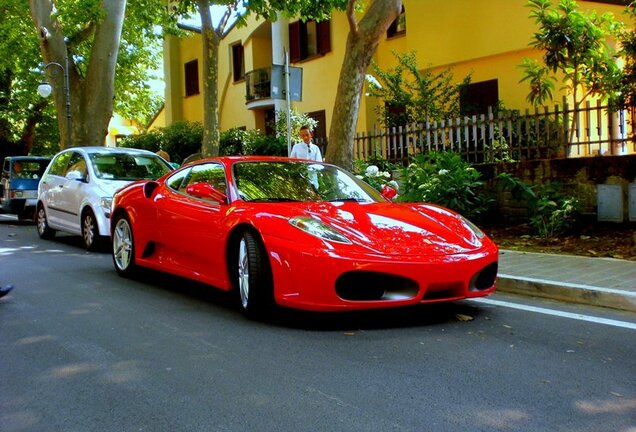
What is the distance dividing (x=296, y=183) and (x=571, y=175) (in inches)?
197

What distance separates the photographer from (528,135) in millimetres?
9844

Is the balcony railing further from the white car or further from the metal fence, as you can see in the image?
the white car

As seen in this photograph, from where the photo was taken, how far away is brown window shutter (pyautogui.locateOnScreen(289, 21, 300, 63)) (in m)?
22.9

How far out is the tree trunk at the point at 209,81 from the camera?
563 inches

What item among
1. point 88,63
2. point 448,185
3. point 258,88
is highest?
point 258,88

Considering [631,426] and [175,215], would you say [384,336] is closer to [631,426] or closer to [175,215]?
[631,426]

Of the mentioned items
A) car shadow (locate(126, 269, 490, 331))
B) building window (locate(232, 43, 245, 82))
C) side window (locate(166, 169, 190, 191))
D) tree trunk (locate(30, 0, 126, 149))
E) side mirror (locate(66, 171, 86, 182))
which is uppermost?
building window (locate(232, 43, 245, 82))

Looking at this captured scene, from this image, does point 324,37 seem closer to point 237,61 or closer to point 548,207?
point 237,61

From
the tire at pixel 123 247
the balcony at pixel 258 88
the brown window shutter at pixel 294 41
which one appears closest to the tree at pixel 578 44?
the tire at pixel 123 247

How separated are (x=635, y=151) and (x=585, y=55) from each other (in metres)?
1.74

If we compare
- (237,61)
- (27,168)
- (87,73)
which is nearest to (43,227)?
(27,168)

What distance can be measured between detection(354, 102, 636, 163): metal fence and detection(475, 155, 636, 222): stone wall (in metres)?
0.36

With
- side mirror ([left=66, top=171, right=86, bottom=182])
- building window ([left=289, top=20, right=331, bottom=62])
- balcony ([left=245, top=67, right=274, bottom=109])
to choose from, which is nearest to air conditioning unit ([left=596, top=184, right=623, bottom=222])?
side mirror ([left=66, top=171, right=86, bottom=182])

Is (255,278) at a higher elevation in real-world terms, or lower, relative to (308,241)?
lower
